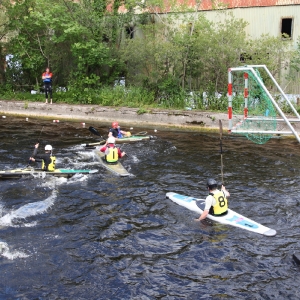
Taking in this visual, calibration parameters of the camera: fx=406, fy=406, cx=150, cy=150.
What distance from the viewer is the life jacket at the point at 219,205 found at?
10367mm

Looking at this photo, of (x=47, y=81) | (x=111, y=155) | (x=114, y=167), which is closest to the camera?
(x=114, y=167)

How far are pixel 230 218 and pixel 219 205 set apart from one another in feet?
1.40

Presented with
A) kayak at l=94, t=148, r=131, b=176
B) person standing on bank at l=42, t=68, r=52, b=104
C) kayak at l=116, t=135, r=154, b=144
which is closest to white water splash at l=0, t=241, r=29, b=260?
kayak at l=94, t=148, r=131, b=176

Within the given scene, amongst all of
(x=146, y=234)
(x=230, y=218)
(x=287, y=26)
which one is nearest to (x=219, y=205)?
(x=230, y=218)

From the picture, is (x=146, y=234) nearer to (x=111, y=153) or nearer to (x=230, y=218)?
(x=230, y=218)

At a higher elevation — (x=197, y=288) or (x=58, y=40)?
(x=58, y=40)

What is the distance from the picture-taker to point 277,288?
306 inches

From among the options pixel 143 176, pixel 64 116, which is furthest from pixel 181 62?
pixel 143 176

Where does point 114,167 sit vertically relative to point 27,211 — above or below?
above

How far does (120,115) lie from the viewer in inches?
938

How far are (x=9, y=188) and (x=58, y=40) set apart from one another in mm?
15139

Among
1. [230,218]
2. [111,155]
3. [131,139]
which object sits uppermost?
[131,139]

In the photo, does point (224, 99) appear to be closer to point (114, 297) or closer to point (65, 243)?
point (65, 243)

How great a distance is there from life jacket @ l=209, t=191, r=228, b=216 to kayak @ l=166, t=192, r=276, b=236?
106 mm
